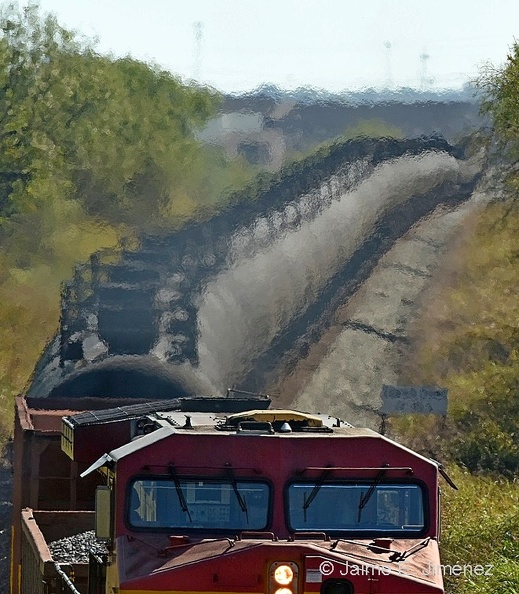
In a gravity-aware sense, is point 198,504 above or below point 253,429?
below

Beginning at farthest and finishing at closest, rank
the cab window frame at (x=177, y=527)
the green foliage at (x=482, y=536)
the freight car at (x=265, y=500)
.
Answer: the green foliage at (x=482, y=536)
the cab window frame at (x=177, y=527)
the freight car at (x=265, y=500)

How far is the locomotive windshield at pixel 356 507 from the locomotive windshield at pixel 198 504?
0.77 feet

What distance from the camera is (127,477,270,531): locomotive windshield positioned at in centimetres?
894

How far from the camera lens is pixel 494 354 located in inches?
1147

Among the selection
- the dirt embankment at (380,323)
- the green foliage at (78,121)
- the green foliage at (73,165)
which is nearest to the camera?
the dirt embankment at (380,323)

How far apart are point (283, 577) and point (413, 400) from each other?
1245 cm

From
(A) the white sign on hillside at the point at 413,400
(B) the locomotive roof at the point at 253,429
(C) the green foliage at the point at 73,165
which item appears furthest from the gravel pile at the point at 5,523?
(B) the locomotive roof at the point at 253,429

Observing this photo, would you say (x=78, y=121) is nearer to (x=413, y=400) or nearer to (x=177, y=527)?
(x=413, y=400)

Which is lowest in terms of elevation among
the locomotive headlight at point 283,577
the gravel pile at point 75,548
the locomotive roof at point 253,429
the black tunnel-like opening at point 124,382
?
the gravel pile at point 75,548

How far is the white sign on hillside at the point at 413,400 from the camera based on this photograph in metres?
20.2

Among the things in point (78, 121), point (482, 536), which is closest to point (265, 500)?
point (482, 536)

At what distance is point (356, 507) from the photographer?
29.8 ft

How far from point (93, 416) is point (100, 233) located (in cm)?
1883

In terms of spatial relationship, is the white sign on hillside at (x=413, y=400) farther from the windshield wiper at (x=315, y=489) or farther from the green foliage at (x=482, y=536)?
the windshield wiper at (x=315, y=489)
